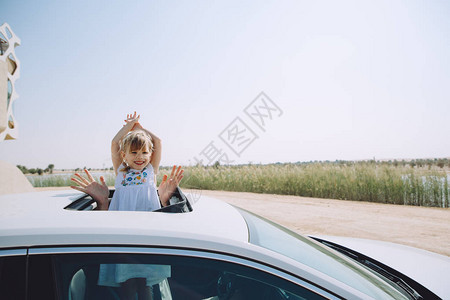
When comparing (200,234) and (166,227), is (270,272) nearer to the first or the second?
(200,234)

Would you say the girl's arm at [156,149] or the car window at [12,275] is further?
the girl's arm at [156,149]

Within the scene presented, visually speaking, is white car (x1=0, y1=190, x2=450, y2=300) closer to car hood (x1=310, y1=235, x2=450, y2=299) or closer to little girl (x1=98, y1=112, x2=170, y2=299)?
little girl (x1=98, y1=112, x2=170, y2=299)

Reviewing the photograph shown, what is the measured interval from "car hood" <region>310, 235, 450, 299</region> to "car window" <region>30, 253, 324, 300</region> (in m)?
0.98

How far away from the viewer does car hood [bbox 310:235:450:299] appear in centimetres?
183

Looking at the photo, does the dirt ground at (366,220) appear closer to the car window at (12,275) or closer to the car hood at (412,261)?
the car hood at (412,261)

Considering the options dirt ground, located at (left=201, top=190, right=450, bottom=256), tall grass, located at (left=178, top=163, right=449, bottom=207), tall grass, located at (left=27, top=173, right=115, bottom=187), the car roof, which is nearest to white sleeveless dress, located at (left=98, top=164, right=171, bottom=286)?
the car roof

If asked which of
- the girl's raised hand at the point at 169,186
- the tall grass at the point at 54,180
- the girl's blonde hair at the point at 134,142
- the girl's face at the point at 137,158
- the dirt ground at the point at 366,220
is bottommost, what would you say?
the dirt ground at the point at 366,220

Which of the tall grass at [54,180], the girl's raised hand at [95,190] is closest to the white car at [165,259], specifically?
the girl's raised hand at [95,190]

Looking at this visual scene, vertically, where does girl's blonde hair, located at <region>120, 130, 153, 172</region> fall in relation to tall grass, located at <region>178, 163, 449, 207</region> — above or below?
above

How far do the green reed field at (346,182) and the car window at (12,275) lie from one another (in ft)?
40.3

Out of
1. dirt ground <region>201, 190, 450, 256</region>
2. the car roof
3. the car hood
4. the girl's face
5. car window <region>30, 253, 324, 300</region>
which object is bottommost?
dirt ground <region>201, 190, 450, 256</region>

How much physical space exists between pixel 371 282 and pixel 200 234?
0.98 meters

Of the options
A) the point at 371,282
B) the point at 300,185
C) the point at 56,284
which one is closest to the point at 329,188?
the point at 300,185

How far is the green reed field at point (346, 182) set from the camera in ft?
35.8
